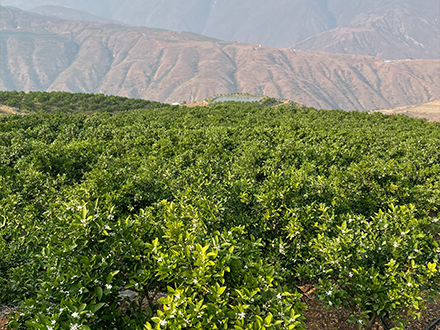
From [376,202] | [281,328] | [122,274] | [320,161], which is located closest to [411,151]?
[320,161]

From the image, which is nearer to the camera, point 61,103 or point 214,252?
point 214,252

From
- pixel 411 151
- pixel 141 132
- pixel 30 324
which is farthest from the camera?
pixel 141 132

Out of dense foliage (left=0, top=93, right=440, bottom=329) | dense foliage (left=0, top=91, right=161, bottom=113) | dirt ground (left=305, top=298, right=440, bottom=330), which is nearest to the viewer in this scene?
dense foliage (left=0, top=93, right=440, bottom=329)

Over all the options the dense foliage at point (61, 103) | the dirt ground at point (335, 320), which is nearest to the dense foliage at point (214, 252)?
the dirt ground at point (335, 320)

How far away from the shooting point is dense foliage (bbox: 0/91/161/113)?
75.1 meters

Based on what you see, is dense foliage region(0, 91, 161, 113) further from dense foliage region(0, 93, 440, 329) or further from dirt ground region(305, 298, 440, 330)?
dirt ground region(305, 298, 440, 330)

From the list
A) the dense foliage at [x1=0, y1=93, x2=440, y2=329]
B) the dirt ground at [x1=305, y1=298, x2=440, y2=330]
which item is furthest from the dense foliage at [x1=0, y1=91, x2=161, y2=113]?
the dirt ground at [x1=305, y1=298, x2=440, y2=330]

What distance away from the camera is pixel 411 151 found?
2086 centimetres

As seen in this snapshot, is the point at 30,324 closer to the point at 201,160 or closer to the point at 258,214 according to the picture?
the point at 258,214

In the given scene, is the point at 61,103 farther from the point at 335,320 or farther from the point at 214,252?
the point at 335,320

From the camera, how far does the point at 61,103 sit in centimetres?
8131

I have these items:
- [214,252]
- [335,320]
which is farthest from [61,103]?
[335,320]

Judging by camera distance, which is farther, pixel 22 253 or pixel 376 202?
pixel 376 202

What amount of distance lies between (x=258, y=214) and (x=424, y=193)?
9622mm
